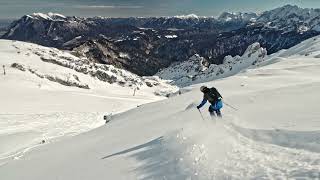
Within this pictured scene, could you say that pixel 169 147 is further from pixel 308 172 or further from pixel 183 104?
pixel 183 104

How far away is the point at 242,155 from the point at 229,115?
7990mm

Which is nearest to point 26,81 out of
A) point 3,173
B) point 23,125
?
point 23,125

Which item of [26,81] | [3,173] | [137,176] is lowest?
[26,81]

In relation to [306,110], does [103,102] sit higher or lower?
lower

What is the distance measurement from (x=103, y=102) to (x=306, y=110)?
67940 mm

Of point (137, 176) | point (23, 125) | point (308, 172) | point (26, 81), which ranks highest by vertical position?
point (308, 172)

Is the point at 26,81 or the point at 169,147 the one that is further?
the point at 26,81

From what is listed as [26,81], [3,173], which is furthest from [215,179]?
[26,81]

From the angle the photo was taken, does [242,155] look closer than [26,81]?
Yes

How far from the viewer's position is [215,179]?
39.4 ft

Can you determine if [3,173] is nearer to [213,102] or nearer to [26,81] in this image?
[213,102]

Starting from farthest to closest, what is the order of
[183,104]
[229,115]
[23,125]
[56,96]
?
[56,96], [23,125], [183,104], [229,115]

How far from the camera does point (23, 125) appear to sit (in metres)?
47.0

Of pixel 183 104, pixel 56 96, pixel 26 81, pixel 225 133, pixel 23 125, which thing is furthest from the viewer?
pixel 26 81
